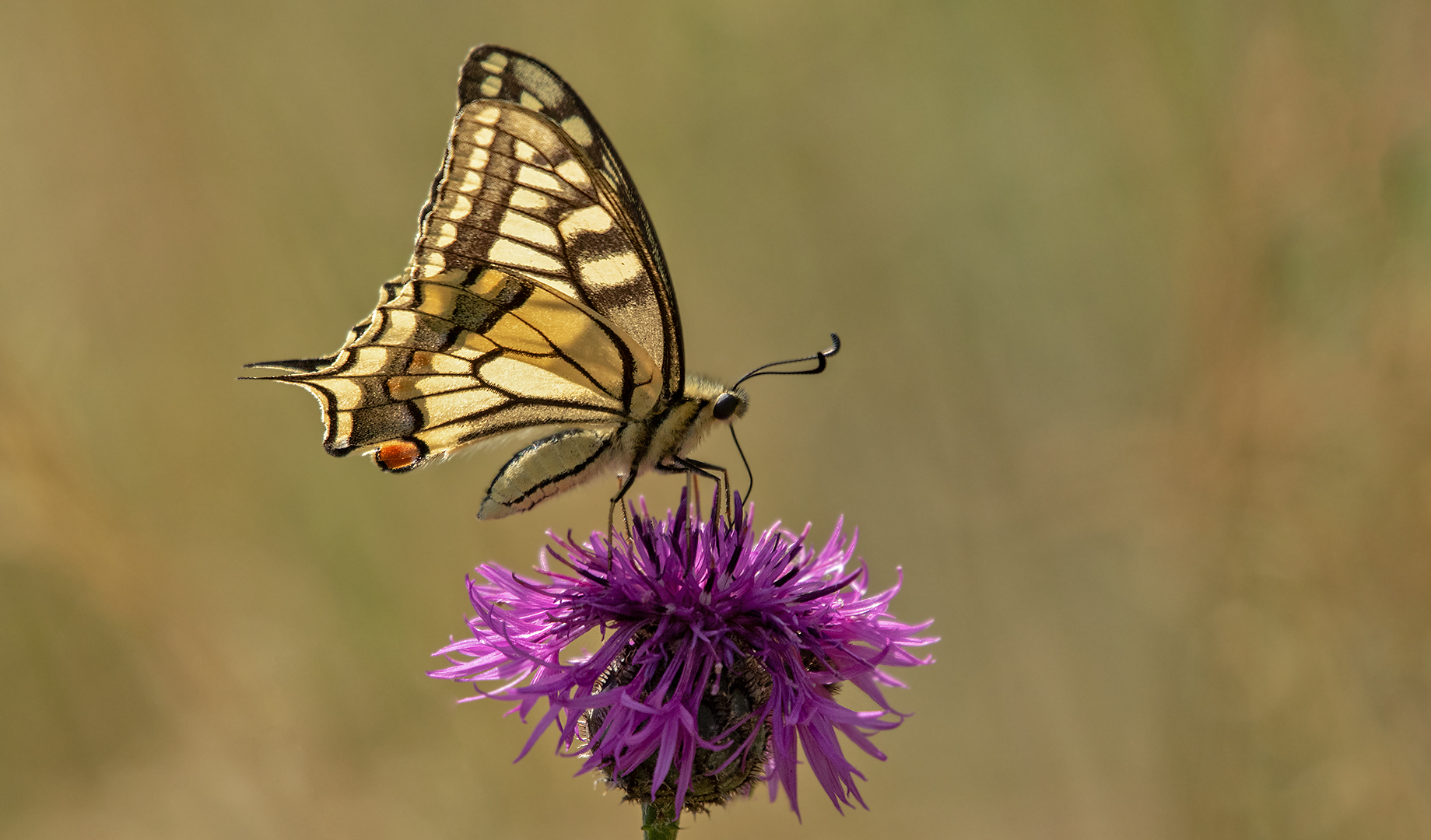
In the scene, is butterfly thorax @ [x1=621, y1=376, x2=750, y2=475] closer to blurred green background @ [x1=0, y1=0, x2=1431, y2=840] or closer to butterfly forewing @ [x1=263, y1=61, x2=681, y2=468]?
butterfly forewing @ [x1=263, y1=61, x2=681, y2=468]

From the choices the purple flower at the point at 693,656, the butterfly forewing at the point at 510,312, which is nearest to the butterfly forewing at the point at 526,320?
the butterfly forewing at the point at 510,312

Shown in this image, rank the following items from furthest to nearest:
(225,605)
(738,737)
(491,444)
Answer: (225,605), (491,444), (738,737)

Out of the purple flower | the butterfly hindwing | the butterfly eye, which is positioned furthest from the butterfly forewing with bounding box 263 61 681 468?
the purple flower

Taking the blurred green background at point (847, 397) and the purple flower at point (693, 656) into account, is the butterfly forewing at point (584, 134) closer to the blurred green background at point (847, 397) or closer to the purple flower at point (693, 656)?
the purple flower at point (693, 656)

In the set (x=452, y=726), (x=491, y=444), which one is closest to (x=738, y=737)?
(x=491, y=444)

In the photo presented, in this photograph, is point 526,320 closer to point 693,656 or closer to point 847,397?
point 693,656

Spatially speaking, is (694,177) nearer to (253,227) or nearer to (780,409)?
(780,409)

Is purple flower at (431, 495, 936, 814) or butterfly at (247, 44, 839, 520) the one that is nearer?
purple flower at (431, 495, 936, 814)
